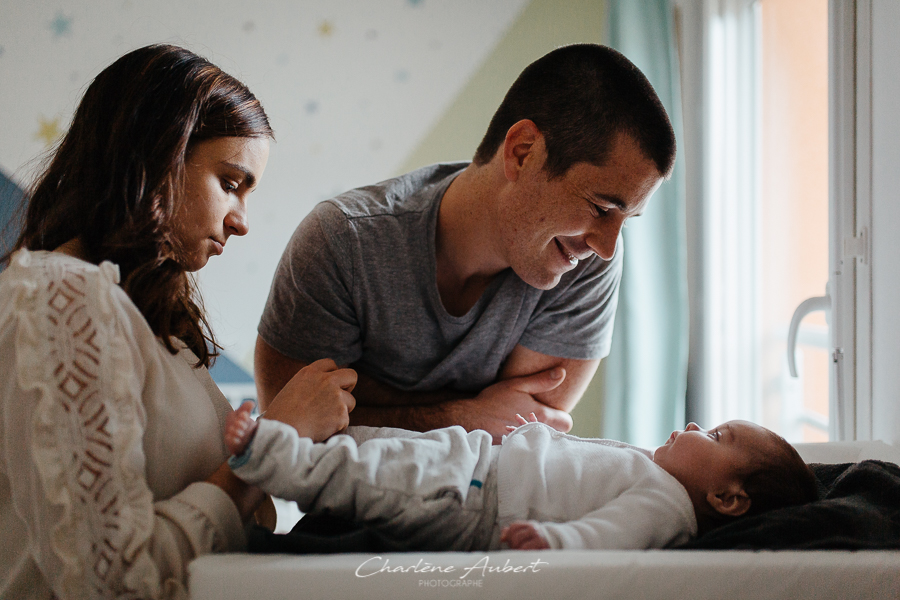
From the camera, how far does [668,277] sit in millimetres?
2480

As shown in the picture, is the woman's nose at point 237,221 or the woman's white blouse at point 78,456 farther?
the woman's nose at point 237,221

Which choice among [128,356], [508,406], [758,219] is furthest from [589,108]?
[758,219]

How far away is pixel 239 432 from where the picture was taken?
83 centimetres

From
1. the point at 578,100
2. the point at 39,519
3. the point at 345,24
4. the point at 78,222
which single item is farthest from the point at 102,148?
the point at 345,24

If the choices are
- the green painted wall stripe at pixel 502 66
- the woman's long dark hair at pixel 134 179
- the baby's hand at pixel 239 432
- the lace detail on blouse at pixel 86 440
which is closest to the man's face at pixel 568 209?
the woman's long dark hair at pixel 134 179

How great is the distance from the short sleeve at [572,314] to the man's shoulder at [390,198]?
0.40 metres

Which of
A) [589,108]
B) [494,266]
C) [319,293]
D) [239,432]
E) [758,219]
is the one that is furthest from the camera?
[758,219]

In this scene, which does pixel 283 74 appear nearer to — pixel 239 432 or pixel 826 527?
pixel 239 432

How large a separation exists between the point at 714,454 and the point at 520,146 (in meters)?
0.78

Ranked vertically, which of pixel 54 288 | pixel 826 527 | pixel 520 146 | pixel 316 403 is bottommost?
pixel 826 527

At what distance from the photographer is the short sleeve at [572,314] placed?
5.25 feet

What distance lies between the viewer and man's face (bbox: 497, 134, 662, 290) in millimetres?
1302

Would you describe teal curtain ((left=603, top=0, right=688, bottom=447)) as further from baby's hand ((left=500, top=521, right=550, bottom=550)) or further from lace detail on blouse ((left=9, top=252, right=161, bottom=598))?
lace detail on blouse ((left=9, top=252, right=161, bottom=598))

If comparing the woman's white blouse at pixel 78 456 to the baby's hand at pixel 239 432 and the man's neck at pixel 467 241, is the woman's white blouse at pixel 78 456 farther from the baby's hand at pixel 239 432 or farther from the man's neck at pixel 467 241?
the man's neck at pixel 467 241
